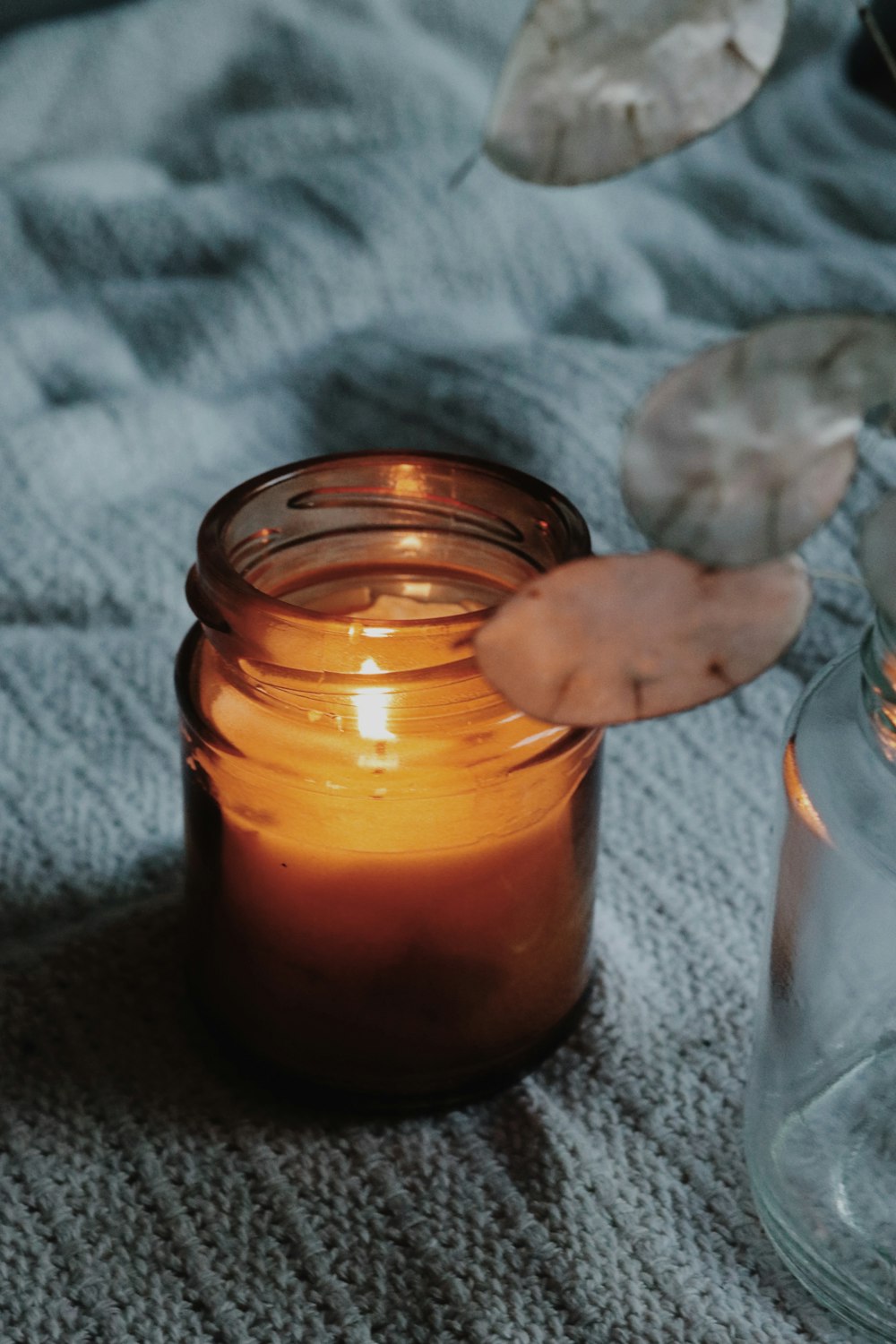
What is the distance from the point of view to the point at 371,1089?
1.36 feet

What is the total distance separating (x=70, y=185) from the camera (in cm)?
88

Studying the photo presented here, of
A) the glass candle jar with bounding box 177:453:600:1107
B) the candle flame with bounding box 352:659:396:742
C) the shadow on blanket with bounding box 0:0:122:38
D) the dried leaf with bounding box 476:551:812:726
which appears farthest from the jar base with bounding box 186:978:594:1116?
the shadow on blanket with bounding box 0:0:122:38

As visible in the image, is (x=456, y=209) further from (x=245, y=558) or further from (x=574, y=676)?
(x=574, y=676)

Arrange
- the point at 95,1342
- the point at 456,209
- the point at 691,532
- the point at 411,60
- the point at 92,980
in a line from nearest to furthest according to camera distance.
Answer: the point at 691,532 → the point at 95,1342 → the point at 92,980 → the point at 456,209 → the point at 411,60

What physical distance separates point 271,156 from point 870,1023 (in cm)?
73

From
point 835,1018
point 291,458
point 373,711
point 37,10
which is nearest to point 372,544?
point 373,711

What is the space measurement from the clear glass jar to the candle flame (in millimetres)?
105

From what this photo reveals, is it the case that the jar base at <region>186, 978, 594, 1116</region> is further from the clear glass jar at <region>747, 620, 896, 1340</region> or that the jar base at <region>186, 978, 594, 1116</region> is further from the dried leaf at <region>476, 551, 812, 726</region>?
the dried leaf at <region>476, 551, 812, 726</region>

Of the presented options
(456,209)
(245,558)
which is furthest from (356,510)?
(456,209)

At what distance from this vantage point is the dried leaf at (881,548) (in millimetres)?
232

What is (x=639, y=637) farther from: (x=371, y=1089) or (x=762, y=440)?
(x=371, y=1089)

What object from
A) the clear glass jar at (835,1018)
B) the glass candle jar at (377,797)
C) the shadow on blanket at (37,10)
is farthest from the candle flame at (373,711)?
the shadow on blanket at (37,10)

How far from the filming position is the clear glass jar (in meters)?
0.36

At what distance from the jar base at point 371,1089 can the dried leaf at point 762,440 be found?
24 cm
